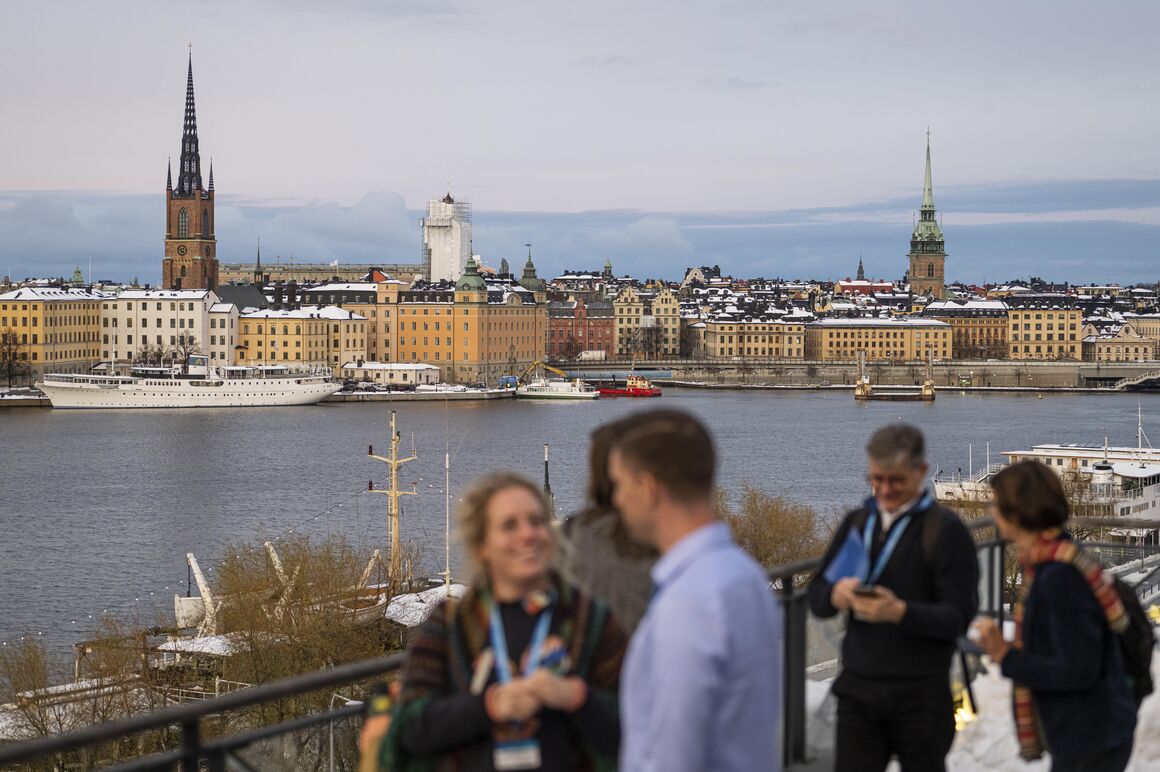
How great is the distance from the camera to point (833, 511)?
16469 millimetres

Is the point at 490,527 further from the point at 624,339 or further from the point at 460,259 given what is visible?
the point at 460,259

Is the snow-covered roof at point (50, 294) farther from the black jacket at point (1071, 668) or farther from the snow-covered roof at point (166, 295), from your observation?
the black jacket at point (1071, 668)

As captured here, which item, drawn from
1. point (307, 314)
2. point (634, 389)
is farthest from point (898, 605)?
point (307, 314)

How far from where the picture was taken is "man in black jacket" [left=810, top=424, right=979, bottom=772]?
5.81 ft

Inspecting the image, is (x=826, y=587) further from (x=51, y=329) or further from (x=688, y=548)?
(x=51, y=329)

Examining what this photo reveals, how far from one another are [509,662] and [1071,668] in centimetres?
66

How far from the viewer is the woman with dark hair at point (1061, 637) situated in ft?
5.48

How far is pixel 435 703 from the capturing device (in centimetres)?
134

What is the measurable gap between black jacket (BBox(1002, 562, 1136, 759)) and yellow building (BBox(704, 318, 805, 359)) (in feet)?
173

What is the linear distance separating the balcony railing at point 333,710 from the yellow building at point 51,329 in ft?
134

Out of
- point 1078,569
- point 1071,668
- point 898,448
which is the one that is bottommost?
point 1071,668

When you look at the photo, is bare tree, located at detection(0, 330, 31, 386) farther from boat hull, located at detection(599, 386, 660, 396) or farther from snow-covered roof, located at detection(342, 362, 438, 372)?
boat hull, located at detection(599, 386, 660, 396)

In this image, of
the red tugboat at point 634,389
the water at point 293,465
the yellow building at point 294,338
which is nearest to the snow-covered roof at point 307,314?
the yellow building at point 294,338

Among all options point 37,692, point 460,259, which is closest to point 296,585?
point 37,692
